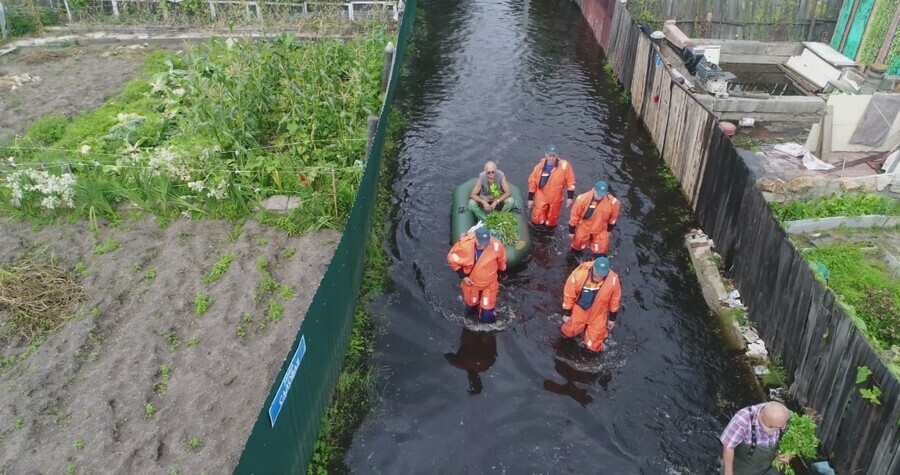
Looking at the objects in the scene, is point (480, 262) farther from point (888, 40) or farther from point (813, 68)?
point (888, 40)

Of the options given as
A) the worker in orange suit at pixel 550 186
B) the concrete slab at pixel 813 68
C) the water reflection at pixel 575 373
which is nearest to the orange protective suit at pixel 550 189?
the worker in orange suit at pixel 550 186

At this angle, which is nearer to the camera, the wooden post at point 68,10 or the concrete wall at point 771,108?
the concrete wall at point 771,108

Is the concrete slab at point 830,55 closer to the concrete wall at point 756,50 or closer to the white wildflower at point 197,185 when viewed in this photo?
the concrete wall at point 756,50

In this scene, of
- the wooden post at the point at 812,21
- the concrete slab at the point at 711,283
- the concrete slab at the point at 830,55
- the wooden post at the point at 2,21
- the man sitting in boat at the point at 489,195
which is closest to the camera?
the concrete slab at the point at 711,283

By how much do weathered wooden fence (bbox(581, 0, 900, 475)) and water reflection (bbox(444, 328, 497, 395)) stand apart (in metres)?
3.82

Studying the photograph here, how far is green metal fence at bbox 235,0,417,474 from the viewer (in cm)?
565

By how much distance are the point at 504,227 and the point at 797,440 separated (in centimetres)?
498

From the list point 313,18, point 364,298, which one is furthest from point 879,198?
point 313,18

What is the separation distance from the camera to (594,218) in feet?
32.8

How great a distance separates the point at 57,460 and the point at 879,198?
12384 mm

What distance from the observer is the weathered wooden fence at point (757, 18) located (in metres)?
18.1

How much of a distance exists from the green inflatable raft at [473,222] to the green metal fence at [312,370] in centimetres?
174

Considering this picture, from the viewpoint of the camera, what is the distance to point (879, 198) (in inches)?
413

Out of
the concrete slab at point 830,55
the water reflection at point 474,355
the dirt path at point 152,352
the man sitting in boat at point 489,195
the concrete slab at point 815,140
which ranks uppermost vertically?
the concrete slab at point 830,55
